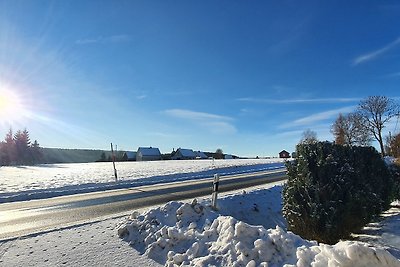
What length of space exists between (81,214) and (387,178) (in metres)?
8.85

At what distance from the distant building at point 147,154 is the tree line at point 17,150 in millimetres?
27617

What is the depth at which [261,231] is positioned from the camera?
425 centimetres

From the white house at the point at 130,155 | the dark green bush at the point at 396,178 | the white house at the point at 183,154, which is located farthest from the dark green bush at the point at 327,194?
the white house at the point at 130,155

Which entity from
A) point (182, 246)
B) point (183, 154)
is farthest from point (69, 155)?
point (182, 246)

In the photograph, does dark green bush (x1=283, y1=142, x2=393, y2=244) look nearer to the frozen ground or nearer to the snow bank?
the frozen ground

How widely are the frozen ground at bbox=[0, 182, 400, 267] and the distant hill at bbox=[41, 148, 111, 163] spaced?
→ 77021mm

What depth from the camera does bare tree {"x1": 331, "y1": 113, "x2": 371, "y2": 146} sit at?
54.5 m

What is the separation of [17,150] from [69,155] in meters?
15.1

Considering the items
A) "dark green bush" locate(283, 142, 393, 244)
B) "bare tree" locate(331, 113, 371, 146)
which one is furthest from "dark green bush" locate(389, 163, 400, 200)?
"bare tree" locate(331, 113, 371, 146)

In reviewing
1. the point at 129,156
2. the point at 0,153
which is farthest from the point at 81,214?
the point at 129,156

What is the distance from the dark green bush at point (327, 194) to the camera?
5.67m

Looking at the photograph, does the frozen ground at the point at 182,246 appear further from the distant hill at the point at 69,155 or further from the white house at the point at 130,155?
the white house at the point at 130,155

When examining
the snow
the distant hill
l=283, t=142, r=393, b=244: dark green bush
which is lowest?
the snow

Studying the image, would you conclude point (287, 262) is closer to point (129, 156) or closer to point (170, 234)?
point (170, 234)
